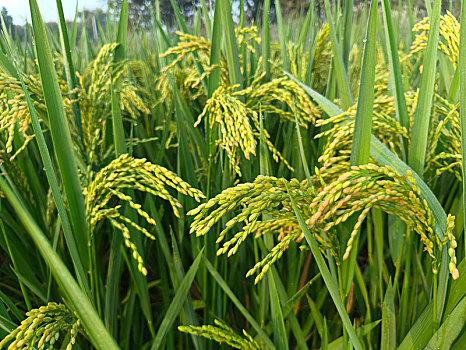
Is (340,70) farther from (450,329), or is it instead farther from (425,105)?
(450,329)

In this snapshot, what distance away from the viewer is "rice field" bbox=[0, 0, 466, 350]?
25.1 inches

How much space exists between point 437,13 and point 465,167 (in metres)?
0.36

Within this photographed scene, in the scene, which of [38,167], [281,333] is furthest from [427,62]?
[38,167]

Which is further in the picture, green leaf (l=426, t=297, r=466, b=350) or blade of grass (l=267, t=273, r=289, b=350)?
blade of grass (l=267, t=273, r=289, b=350)

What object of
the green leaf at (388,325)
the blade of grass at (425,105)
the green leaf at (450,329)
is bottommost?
the green leaf at (388,325)

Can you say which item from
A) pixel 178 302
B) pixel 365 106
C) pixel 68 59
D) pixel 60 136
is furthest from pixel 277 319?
pixel 68 59

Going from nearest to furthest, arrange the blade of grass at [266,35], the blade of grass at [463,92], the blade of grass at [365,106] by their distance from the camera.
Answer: the blade of grass at [463,92]
the blade of grass at [365,106]
the blade of grass at [266,35]

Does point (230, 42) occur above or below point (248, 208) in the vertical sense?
above

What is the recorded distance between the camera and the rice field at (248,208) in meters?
0.64

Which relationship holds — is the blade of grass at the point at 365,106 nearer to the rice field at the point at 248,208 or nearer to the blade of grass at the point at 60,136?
the rice field at the point at 248,208

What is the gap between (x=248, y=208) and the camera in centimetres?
61

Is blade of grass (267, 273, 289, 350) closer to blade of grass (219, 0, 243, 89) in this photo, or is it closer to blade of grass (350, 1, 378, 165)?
blade of grass (350, 1, 378, 165)

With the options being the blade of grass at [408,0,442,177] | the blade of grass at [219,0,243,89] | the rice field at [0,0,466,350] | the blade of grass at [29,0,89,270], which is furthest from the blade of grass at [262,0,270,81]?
the blade of grass at [29,0,89,270]

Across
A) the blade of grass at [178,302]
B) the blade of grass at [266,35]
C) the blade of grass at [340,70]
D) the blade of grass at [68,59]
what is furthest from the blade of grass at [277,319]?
the blade of grass at [266,35]
